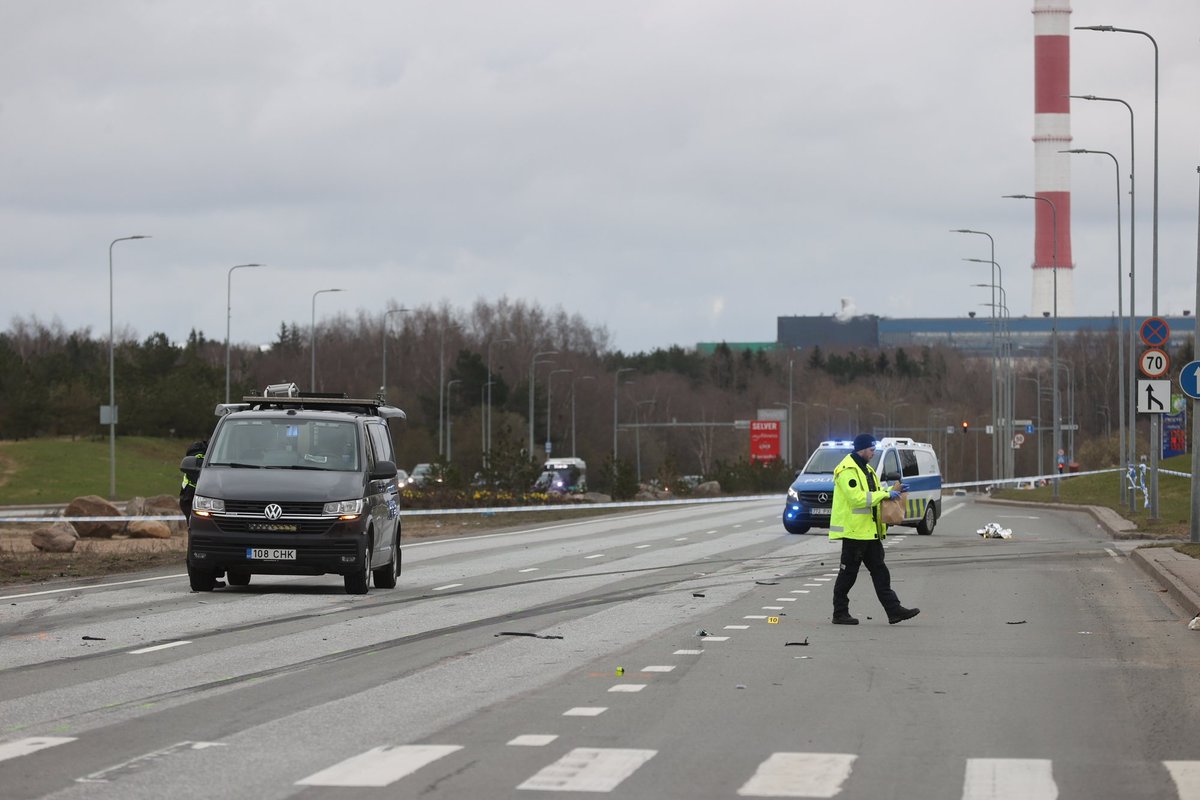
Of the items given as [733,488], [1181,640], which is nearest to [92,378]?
[733,488]

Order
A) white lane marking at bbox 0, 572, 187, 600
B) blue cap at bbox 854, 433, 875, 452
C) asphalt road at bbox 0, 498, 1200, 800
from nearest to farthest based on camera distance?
asphalt road at bbox 0, 498, 1200, 800 < blue cap at bbox 854, 433, 875, 452 < white lane marking at bbox 0, 572, 187, 600

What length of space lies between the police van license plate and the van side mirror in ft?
4.75

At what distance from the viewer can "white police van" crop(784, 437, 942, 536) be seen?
117ft

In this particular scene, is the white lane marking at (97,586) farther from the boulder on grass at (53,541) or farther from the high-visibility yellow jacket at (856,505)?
the high-visibility yellow jacket at (856,505)

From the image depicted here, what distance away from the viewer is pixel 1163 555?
84.8ft

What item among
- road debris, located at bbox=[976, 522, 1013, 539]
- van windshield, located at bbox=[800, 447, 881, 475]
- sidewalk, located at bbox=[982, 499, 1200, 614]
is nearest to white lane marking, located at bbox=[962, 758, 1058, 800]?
sidewalk, located at bbox=[982, 499, 1200, 614]

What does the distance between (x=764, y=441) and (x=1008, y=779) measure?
99.9 meters

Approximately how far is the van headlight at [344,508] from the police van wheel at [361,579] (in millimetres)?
460

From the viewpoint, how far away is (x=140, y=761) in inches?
348

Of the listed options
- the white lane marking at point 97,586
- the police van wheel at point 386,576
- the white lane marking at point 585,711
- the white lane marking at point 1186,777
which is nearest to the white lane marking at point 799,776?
the white lane marking at point 1186,777

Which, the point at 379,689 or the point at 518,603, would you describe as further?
the point at 518,603

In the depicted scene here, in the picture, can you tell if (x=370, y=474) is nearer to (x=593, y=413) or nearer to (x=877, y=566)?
(x=877, y=566)

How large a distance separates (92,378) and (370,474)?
8749cm

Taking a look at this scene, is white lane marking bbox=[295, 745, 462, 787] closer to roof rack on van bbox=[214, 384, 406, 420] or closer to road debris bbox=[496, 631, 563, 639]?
road debris bbox=[496, 631, 563, 639]
